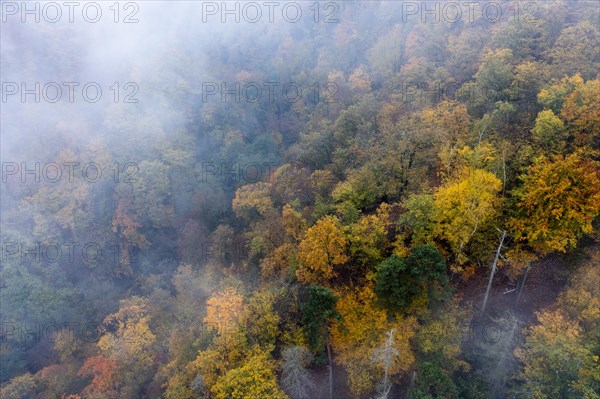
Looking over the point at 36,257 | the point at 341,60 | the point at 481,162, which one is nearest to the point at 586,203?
the point at 481,162

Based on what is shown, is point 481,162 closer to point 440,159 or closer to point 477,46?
point 440,159

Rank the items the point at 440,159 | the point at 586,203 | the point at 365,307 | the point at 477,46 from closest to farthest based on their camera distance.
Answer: the point at 586,203, the point at 365,307, the point at 440,159, the point at 477,46

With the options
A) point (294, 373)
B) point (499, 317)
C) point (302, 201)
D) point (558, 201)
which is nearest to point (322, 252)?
point (294, 373)

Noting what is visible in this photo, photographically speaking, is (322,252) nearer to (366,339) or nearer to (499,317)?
(366,339)

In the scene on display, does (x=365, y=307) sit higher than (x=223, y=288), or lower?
higher

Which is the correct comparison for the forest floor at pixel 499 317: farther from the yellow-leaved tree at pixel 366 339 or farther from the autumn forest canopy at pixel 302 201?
the yellow-leaved tree at pixel 366 339

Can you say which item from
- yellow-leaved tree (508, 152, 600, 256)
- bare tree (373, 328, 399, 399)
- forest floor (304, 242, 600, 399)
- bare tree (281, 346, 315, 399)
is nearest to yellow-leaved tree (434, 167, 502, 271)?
yellow-leaved tree (508, 152, 600, 256)

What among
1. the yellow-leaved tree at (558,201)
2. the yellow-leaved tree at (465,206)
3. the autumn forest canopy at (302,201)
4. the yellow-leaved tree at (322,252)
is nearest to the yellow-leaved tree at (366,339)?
the autumn forest canopy at (302,201)
